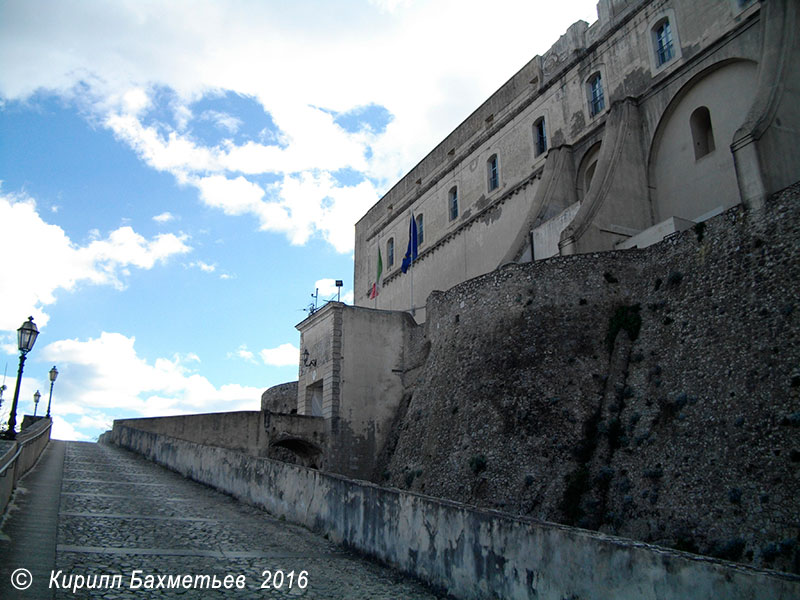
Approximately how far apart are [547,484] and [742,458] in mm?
4156

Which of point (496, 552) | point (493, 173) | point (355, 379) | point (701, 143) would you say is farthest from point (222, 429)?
Result: point (701, 143)

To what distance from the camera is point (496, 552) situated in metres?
6.05

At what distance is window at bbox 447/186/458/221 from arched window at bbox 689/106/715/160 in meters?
13.2

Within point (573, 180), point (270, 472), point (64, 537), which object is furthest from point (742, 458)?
point (573, 180)

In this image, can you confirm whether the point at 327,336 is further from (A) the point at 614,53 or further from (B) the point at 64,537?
(B) the point at 64,537

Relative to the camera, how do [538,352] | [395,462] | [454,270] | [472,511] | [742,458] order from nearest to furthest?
[472,511]
[742,458]
[538,352]
[395,462]
[454,270]

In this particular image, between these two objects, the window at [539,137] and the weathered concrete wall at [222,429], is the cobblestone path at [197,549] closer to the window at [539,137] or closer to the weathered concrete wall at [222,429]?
the weathered concrete wall at [222,429]

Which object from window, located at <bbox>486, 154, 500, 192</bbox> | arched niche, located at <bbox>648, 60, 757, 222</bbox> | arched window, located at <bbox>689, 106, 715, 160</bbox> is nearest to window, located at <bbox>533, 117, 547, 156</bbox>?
window, located at <bbox>486, 154, 500, 192</bbox>

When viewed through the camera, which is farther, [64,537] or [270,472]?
[270,472]

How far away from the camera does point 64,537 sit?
7.82 metres

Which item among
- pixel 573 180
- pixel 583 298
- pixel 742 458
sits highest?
pixel 573 180

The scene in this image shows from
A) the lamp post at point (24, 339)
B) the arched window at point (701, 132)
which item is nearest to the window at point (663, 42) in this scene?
the arched window at point (701, 132)

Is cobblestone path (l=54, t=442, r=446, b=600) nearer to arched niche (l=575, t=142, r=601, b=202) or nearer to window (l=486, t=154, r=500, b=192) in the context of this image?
arched niche (l=575, t=142, r=601, b=202)

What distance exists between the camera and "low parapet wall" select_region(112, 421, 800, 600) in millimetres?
4422
